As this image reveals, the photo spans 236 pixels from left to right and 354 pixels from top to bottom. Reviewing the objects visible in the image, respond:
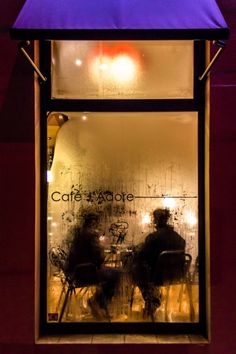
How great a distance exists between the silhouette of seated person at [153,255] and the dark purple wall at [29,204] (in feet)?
1.72

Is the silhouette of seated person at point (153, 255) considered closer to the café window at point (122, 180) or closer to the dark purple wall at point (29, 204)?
the café window at point (122, 180)

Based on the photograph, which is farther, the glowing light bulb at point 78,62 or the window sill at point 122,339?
the glowing light bulb at point 78,62

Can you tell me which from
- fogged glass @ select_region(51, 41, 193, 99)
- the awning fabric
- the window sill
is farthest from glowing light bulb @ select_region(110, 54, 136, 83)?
the window sill

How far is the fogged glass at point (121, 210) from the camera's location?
19.1 feet

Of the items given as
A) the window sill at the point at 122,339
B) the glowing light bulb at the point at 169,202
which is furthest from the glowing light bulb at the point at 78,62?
the window sill at the point at 122,339

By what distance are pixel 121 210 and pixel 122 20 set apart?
2.33 metres

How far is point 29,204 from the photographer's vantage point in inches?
222

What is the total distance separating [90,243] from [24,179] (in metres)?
1.13

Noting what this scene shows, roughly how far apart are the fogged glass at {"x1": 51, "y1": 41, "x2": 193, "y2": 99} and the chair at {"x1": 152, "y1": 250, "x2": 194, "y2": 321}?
198cm

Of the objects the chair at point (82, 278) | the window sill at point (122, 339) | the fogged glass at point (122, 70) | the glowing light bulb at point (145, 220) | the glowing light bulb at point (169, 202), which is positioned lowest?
the window sill at point (122, 339)

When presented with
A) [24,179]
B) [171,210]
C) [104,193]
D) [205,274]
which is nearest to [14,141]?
[24,179]

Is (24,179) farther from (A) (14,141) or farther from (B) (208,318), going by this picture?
(B) (208,318)

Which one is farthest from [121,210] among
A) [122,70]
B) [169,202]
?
[122,70]

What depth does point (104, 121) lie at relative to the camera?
5.93 metres
